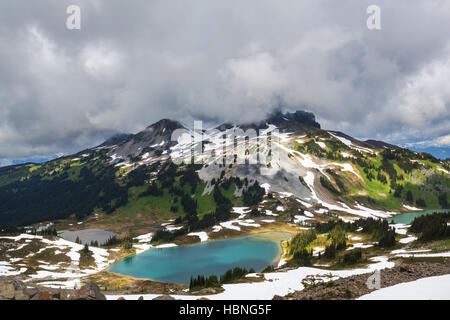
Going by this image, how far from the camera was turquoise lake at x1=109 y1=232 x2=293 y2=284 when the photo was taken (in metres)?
81.6

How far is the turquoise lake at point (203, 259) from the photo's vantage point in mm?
81613

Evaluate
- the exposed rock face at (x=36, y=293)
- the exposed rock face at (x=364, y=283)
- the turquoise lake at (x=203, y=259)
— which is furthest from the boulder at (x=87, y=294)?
the turquoise lake at (x=203, y=259)

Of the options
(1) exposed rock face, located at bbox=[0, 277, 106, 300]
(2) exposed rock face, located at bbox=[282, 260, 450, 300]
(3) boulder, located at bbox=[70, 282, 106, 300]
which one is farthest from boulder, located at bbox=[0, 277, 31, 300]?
(2) exposed rock face, located at bbox=[282, 260, 450, 300]

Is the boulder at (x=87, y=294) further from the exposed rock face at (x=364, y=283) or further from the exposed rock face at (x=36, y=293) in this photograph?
the exposed rock face at (x=364, y=283)

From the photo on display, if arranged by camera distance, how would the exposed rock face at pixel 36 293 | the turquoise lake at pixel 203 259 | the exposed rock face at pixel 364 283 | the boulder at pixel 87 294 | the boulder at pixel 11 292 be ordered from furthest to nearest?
the turquoise lake at pixel 203 259
the exposed rock face at pixel 364 283
the boulder at pixel 87 294
the exposed rock face at pixel 36 293
the boulder at pixel 11 292

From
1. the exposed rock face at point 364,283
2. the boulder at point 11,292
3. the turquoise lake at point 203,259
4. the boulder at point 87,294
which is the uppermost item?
the boulder at point 11,292

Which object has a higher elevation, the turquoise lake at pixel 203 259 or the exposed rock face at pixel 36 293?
the exposed rock face at pixel 36 293

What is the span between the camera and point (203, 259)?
96938 millimetres

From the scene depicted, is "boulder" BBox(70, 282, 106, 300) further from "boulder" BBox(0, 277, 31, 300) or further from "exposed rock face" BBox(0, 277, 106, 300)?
"boulder" BBox(0, 277, 31, 300)

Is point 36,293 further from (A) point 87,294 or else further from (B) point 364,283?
(B) point 364,283

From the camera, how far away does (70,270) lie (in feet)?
265

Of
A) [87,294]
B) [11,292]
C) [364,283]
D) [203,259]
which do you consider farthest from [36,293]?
[203,259]
